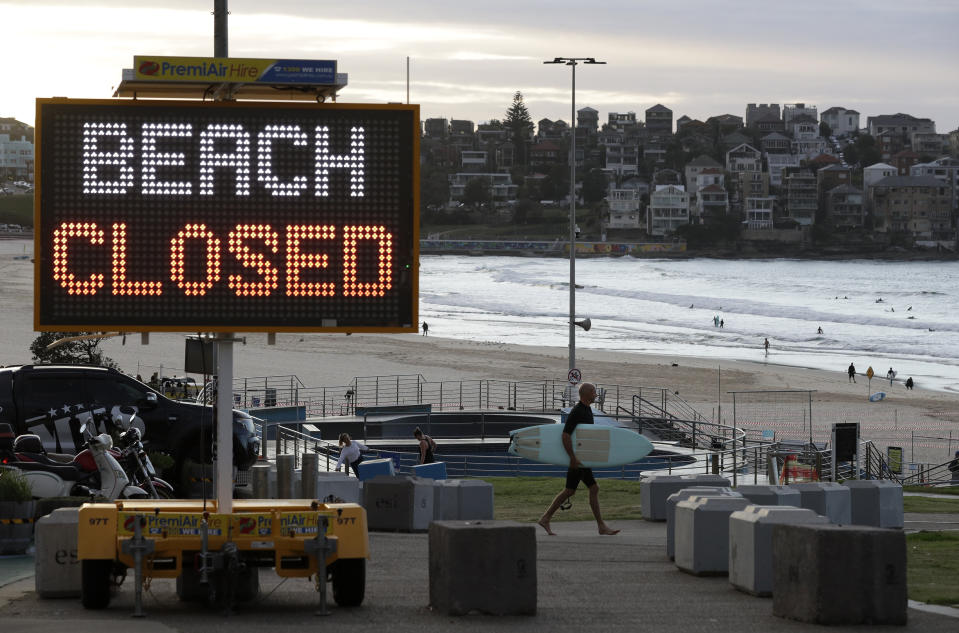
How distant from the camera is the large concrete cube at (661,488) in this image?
15602 mm

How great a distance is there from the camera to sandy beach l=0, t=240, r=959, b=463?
4343 cm

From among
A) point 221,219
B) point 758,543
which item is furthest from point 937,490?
point 221,219

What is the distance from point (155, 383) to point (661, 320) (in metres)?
61.0

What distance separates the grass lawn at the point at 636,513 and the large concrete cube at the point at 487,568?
8.99 ft

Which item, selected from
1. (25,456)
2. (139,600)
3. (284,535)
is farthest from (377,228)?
(25,456)

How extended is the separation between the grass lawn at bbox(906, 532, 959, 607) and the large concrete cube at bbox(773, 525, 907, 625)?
1033mm

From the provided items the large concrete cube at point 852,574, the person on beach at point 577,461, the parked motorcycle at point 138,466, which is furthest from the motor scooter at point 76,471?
the large concrete cube at point 852,574

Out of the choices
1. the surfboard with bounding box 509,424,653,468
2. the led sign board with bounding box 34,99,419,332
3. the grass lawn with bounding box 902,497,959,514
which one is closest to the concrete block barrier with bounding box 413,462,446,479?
the surfboard with bounding box 509,424,653,468

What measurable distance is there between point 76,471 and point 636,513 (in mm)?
6636

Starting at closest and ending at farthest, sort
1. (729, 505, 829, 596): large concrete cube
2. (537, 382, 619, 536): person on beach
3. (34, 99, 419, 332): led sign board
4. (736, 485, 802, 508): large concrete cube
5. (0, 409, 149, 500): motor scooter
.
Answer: (34, 99, 419, 332): led sign board → (729, 505, 829, 596): large concrete cube → (0, 409, 149, 500): motor scooter → (736, 485, 802, 508): large concrete cube → (537, 382, 619, 536): person on beach

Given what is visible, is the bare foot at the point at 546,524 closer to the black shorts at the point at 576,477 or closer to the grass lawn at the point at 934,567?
the black shorts at the point at 576,477

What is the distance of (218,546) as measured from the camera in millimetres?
9172

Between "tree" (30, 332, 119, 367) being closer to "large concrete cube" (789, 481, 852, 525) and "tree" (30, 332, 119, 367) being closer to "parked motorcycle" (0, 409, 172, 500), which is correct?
"parked motorcycle" (0, 409, 172, 500)

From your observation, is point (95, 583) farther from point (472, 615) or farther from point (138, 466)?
point (138, 466)
